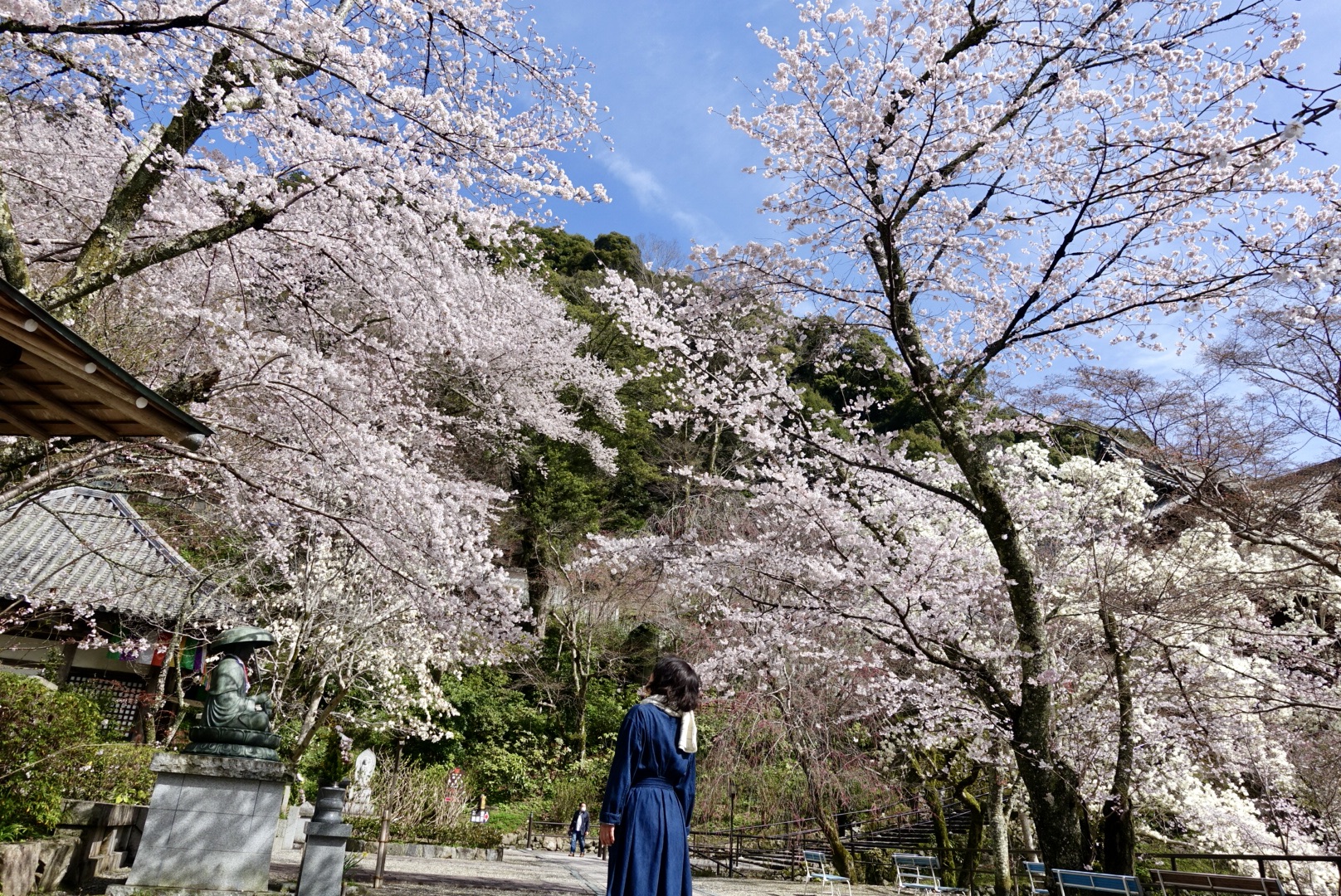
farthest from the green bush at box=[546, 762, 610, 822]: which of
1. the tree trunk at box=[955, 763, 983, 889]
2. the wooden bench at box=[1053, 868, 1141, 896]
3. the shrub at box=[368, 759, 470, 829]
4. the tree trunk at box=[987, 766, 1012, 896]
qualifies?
the wooden bench at box=[1053, 868, 1141, 896]

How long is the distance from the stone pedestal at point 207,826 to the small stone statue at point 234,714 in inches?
6.1

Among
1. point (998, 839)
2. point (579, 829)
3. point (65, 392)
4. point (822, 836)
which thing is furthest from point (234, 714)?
point (579, 829)

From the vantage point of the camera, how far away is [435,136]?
5551mm

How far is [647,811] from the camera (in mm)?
3543

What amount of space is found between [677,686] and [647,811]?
1.91ft

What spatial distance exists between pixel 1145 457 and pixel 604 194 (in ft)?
22.0

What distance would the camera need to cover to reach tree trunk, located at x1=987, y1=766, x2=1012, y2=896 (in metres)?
9.75

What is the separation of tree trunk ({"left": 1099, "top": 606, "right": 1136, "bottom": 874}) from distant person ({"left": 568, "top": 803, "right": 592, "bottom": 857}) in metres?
10.1

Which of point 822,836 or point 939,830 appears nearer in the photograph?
point 939,830

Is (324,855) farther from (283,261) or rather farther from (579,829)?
(579,829)

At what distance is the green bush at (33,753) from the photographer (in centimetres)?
542

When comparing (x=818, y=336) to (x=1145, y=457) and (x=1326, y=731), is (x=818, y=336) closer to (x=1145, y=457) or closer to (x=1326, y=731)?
(x=1145, y=457)

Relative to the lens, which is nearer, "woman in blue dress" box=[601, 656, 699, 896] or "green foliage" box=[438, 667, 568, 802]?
"woman in blue dress" box=[601, 656, 699, 896]

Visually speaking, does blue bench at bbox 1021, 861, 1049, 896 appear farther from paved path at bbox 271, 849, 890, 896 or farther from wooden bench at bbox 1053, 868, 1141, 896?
wooden bench at bbox 1053, 868, 1141, 896
